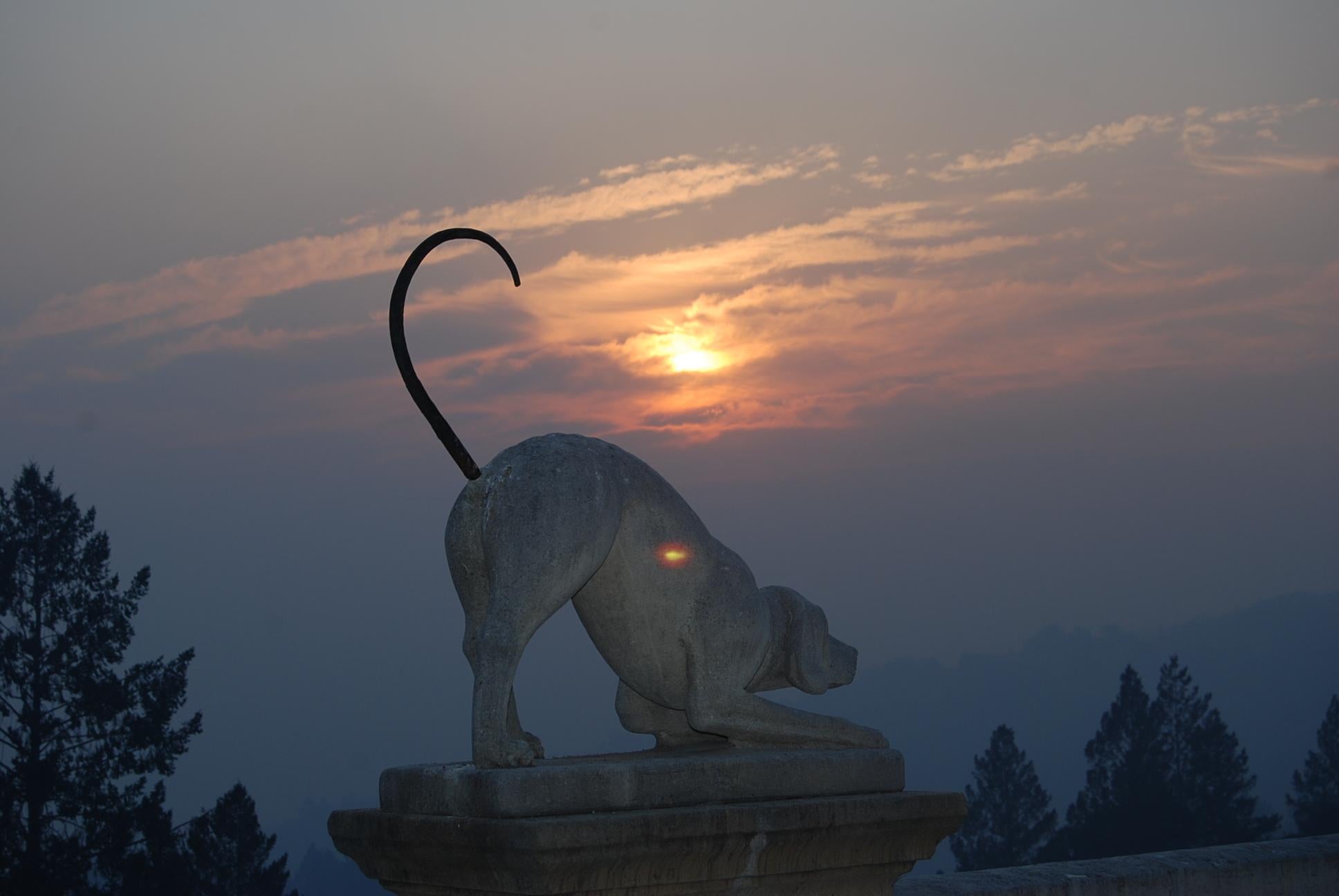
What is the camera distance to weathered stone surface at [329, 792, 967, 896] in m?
4.05

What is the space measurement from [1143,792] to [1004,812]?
3840 millimetres

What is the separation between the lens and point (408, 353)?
4.58 m

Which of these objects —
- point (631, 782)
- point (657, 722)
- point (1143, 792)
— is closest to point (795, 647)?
point (657, 722)

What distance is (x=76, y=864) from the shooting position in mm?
23906

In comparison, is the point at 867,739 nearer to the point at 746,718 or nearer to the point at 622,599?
the point at 746,718

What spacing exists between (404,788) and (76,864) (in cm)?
A: 2222

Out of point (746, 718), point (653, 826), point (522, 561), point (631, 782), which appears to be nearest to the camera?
point (653, 826)

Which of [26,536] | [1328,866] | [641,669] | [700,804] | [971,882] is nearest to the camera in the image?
[700,804]

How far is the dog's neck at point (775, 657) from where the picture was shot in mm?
5281

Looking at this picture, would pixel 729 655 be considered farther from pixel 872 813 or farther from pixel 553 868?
pixel 553 868

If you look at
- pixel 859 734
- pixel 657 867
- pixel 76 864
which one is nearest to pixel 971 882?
pixel 859 734

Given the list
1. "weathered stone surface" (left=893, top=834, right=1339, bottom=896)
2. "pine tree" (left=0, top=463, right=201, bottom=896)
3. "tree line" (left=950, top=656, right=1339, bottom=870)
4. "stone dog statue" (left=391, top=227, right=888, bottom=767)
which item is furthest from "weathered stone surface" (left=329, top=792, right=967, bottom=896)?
"tree line" (left=950, top=656, right=1339, bottom=870)

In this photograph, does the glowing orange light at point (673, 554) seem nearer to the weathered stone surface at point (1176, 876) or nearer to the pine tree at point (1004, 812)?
the weathered stone surface at point (1176, 876)

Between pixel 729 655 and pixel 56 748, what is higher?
pixel 56 748
